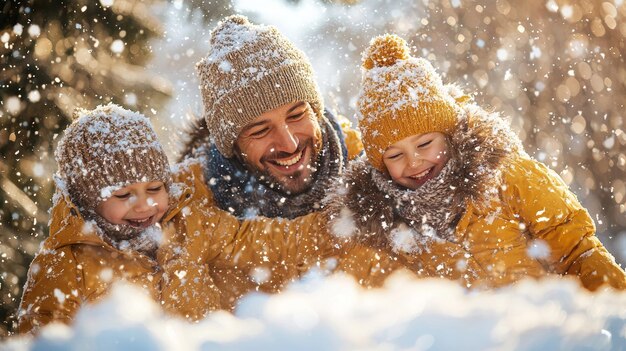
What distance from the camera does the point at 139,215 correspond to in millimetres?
2971

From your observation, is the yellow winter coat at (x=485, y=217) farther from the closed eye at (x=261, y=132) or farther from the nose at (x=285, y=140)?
the closed eye at (x=261, y=132)

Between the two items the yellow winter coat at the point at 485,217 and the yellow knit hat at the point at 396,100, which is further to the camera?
the yellow knit hat at the point at 396,100

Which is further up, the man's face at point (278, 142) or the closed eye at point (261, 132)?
the closed eye at point (261, 132)

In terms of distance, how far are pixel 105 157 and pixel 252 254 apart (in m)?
0.83

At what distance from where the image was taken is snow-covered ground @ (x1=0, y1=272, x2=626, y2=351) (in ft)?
5.68

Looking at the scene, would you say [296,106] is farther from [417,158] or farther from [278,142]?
[417,158]

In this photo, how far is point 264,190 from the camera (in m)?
3.52

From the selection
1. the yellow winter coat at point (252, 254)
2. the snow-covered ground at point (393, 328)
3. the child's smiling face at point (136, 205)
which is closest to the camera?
the snow-covered ground at point (393, 328)

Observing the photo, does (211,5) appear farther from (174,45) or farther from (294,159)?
(294,159)

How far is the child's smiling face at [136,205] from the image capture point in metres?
2.97

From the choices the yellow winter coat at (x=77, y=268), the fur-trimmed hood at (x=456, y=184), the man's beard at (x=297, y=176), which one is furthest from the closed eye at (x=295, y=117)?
the yellow winter coat at (x=77, y=268)

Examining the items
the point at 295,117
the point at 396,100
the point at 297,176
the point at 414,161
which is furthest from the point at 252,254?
the point at 396,100

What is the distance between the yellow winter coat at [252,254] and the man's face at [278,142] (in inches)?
12.1

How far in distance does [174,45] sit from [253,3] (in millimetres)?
1606
